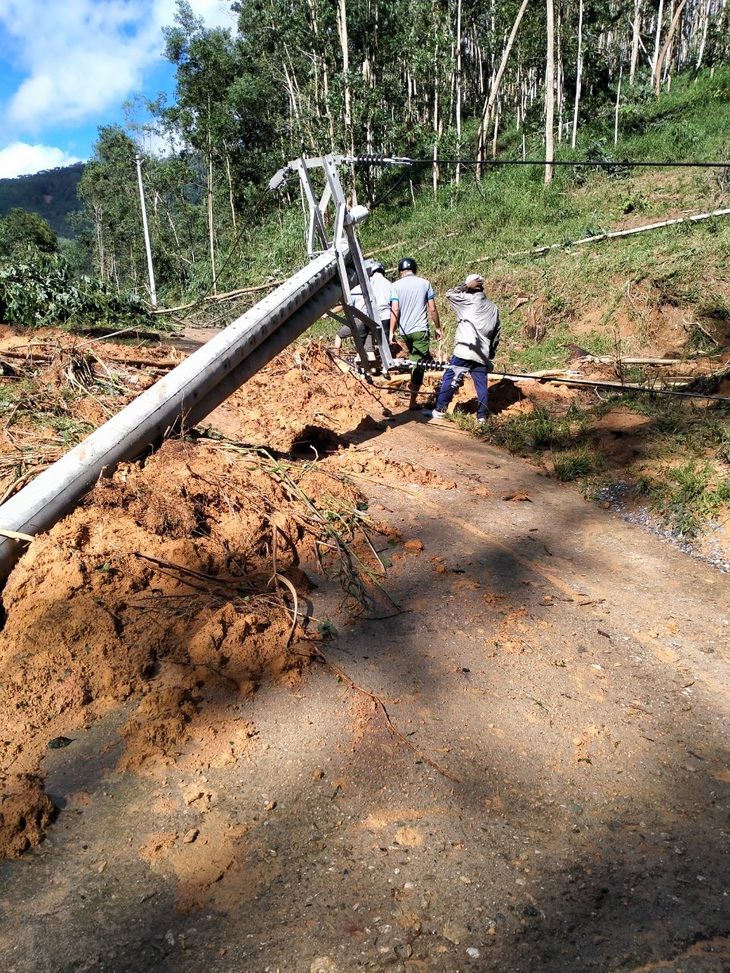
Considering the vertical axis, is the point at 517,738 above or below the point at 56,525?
below

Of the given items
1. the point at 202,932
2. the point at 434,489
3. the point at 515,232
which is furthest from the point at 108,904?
the point at 515,232

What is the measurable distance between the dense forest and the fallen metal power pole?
1404 centimetres

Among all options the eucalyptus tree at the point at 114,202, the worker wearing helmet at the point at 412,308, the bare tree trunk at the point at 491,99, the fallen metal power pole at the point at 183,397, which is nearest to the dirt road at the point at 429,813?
the fallen metal power pole at the point at 183,397

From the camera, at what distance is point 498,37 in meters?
29.0

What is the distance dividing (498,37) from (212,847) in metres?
33.8

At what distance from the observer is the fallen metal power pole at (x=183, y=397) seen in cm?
380

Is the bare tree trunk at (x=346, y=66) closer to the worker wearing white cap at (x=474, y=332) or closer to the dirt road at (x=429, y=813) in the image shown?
the worker wearing white cap at (x=474, y=332)

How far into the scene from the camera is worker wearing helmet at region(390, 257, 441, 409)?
320 inches

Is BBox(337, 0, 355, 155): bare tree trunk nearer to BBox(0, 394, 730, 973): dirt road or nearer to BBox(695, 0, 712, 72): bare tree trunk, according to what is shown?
BBox(695, 0, 712, 72): bare tree trunk

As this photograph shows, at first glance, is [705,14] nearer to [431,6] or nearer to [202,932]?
[431,6]

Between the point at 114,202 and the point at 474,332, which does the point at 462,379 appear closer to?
the point at 474,332

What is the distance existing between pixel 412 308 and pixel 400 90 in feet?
85.8

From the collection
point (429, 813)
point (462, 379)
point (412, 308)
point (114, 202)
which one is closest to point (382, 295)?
point (412, 308)

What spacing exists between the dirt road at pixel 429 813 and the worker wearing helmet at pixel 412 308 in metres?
4.73
